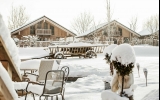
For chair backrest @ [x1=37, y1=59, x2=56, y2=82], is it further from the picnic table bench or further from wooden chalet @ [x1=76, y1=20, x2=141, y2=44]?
wooden chalet @ [x1=76, y1=20, x2=141, y2=44]

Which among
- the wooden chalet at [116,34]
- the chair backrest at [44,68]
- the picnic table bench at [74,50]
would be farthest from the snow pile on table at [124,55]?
the wooden chalet at [116,34]

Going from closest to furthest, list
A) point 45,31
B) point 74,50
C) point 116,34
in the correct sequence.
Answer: point 74,50 < point 45,31 < point 116,34

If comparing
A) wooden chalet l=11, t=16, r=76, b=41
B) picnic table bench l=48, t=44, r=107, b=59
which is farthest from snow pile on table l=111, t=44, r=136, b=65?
wooden chalet l=11, t=16, r=76, b=41

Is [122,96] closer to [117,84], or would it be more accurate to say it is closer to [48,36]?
[117,84]

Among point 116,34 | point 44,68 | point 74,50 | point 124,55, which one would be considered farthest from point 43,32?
point 124,55

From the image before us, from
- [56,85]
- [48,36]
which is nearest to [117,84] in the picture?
[56,85]

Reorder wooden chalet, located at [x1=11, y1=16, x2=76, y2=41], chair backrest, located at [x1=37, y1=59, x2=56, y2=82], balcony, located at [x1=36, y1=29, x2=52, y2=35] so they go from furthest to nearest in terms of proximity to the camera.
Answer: balcony, located at [x1=36, y1=29, x2=52, y2=35] < wooden chalet, located at [x1=11, y1=16, x2=76, y2=41] < chair backrest, located at [x1=37, y1=59, x2=56, y2=82]

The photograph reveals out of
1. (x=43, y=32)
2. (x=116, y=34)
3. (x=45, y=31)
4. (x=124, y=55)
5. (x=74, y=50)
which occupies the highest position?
(x=45, y=31)

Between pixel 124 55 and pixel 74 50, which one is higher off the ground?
pixel 124 55

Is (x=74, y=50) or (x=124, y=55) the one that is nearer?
(x=124, y=55)

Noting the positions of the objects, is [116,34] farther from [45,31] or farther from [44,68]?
[44,68]

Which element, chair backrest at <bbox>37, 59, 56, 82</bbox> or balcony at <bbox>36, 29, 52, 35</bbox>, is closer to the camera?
chair backrest at <bbox>37, 59, 56, 82</bbox>

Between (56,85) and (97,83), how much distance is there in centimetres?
411

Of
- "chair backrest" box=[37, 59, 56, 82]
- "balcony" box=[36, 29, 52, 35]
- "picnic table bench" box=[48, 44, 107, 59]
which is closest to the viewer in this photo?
"chair backrest" box=[37, 59, 56, 82]
